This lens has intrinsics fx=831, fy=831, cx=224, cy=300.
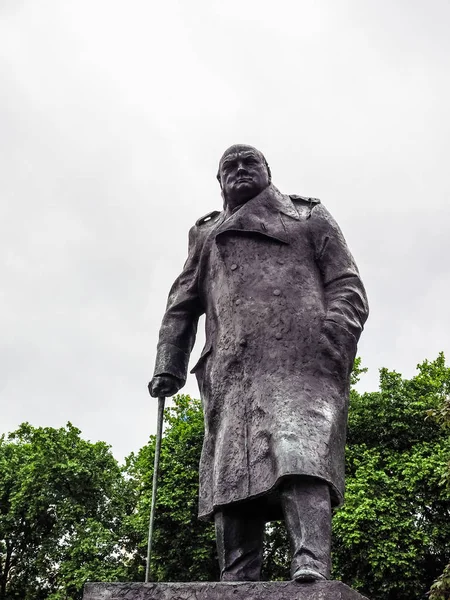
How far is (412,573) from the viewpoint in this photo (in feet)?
72.5

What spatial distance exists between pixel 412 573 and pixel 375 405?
6.08 m

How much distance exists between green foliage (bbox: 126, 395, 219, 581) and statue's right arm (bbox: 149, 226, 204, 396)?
18.7 metres

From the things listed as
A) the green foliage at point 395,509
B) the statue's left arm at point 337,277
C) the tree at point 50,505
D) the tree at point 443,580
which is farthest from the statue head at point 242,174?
the tree at point 50,505

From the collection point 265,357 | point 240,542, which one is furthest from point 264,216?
point 240,542

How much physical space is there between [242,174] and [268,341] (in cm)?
139

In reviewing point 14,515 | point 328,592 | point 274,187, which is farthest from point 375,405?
point 328,592

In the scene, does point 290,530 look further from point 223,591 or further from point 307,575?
point 223,591

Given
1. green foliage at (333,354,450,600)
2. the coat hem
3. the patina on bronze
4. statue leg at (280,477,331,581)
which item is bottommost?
statue leg at (280,477,331,581)

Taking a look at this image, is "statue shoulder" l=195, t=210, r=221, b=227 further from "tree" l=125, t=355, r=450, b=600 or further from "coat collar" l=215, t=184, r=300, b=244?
"tree" l=125, t=355, r=450, b=600

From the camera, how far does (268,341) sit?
529 cm

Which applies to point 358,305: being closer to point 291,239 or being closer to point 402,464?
point 291,239

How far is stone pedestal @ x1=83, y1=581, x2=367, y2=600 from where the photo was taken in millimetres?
4168

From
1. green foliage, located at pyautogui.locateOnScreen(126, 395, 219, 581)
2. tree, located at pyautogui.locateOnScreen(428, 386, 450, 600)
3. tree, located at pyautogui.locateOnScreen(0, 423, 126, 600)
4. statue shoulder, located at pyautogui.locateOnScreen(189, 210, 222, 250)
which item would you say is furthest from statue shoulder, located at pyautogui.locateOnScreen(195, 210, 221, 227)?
tree, located at pyautogui.locateOnScreen(0, 423, 126, 600)

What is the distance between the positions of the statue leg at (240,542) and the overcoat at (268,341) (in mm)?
120
